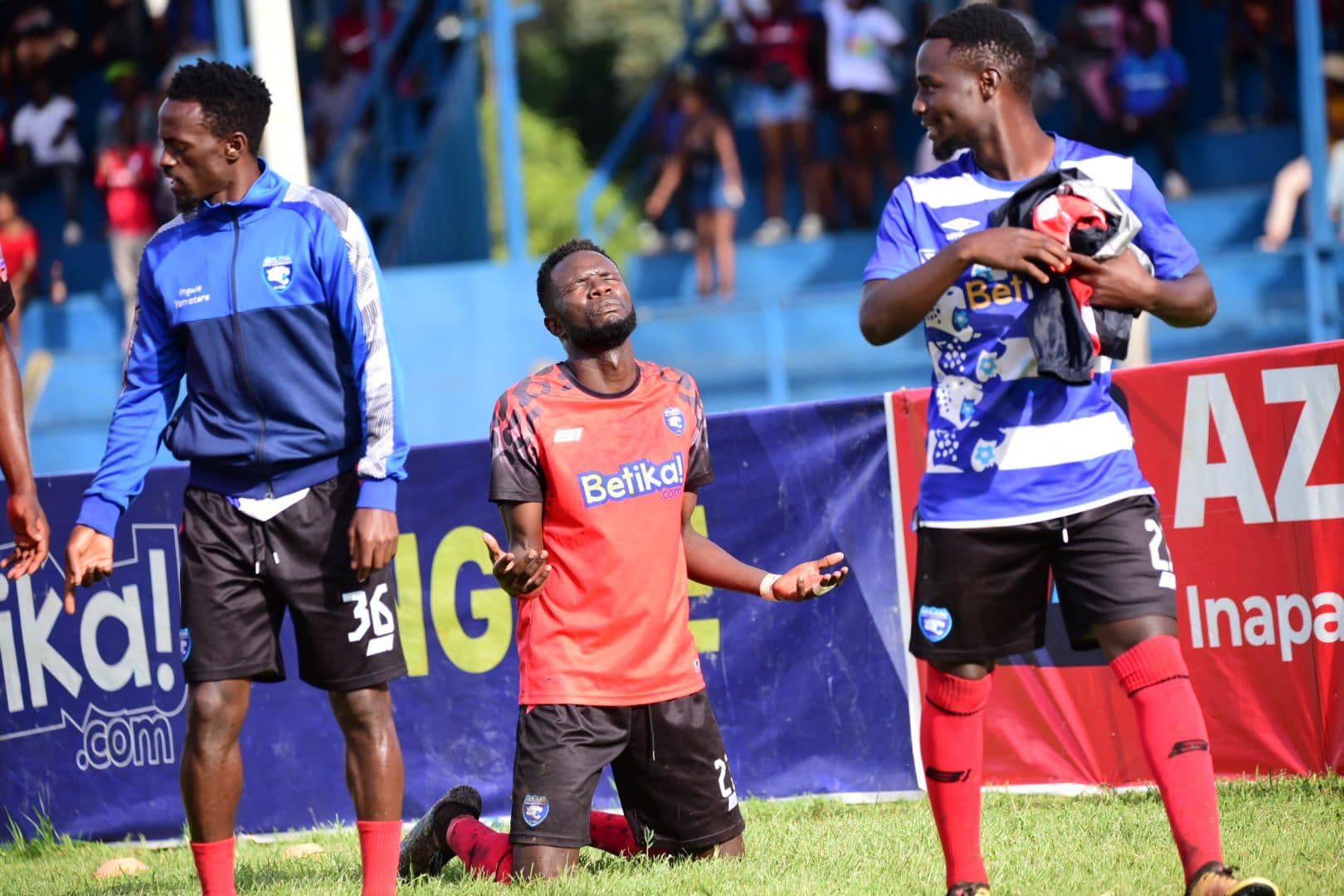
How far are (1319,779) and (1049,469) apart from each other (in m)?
2.29

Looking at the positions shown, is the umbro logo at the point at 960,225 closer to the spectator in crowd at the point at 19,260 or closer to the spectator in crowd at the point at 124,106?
the spectator in crowd at the point at 19,260

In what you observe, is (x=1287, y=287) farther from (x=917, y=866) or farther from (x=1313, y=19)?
(x=917, y=866)

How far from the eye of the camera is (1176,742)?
4.02 metres

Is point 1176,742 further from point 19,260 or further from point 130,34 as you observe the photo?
point 130,34

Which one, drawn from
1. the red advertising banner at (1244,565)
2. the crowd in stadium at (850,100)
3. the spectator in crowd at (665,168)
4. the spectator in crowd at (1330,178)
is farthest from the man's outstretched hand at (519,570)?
the spectator in crowd at (665,168)

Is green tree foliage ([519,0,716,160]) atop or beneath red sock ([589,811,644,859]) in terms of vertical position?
atop

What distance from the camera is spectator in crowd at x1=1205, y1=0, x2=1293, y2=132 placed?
1448 centimetres

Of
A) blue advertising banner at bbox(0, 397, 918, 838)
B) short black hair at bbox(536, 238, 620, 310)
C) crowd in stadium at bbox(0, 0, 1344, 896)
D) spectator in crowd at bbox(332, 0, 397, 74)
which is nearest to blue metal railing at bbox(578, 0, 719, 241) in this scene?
spectator in crowd at bbox(332, 0, 397, 74)

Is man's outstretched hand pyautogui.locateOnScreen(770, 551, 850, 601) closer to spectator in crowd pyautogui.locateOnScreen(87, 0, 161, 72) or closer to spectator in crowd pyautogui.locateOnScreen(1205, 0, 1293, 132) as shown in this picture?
spectator in crowd pyautogui.locateOnScreen(1205, 0, 1293, 132)

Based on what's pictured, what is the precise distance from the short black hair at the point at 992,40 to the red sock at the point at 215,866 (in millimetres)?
2860

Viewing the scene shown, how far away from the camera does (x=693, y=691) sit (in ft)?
17.1

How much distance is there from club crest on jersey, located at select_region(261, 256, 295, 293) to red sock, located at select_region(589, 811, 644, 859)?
190 cm

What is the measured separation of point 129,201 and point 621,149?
468cm

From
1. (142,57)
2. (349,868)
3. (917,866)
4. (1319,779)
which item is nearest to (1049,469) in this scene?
(917,866)
